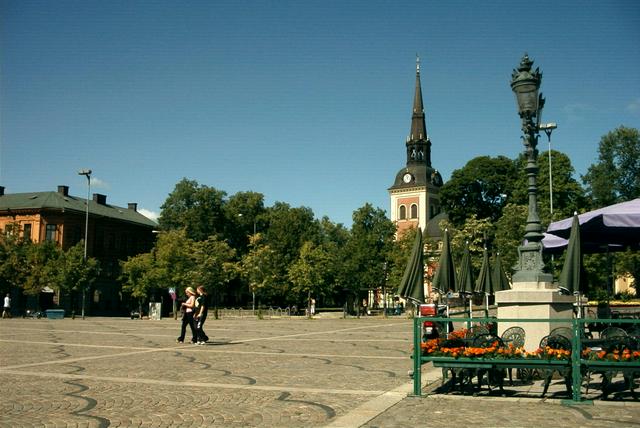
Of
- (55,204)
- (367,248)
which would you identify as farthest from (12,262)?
(367,248)

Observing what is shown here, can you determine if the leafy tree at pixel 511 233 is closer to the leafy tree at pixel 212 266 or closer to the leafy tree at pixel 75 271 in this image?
the leafy tree at pixel 212 266

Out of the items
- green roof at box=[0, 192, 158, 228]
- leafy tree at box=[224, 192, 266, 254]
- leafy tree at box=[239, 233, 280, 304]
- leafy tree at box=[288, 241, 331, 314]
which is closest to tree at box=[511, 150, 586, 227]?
leafy tree at box=[288, 241, 331, 314]

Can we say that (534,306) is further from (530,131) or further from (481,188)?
(481,188)

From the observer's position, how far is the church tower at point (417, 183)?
97.7 m

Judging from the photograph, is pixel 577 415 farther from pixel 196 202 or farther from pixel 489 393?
pixel 196 202

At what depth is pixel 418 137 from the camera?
97875mm

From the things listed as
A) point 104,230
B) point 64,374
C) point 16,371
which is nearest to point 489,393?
point 64,374

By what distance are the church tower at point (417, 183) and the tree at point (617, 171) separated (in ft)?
114

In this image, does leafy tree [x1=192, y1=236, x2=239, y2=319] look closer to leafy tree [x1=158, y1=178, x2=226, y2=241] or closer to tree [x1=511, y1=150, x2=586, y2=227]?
leafy tree [x1=158, y1=178, x2=226, y2=241]

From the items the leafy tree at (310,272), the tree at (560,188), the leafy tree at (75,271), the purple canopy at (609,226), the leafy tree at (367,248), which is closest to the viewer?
the purple canopy at (609,226)

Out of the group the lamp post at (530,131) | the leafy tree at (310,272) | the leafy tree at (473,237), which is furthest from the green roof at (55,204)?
the lamp post at (530,131)

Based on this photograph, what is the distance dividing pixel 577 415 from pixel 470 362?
1.78 meters

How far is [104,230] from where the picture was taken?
70.4 metres

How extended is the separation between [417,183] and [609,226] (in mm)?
85618
